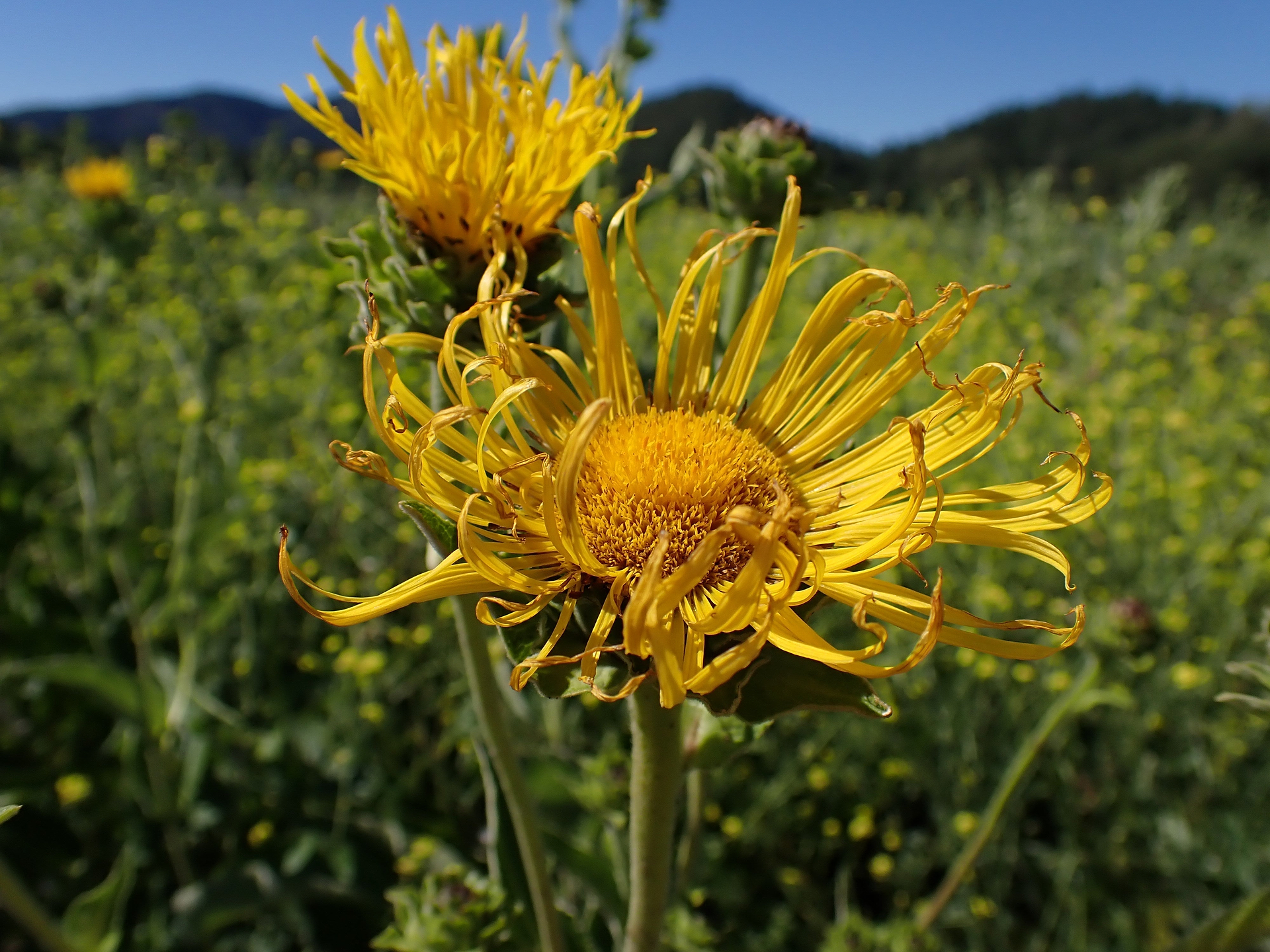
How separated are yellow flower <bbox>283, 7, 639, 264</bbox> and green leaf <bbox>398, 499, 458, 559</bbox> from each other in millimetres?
293

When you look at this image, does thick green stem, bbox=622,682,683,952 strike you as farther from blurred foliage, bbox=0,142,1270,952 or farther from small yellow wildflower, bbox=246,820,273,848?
small yellow wildflower, bbox=246,820,273,848

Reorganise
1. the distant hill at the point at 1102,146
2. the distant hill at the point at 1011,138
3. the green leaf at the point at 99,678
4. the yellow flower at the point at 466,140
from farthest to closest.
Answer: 1. the distant hill at the point at 1102,146
2. the distant hill at the point at 1011,138
3. the green leaf at the point at 99,678
4. the yellow flower at the point at 466,140

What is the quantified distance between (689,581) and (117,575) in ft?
6.40

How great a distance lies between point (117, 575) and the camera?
6.54 ft

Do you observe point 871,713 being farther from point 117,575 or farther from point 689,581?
point 117,575

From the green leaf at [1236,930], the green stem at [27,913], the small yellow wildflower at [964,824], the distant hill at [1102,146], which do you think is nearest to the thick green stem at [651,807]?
A: the green leaf at [1236,930]

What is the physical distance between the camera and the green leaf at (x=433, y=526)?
2.04 feet

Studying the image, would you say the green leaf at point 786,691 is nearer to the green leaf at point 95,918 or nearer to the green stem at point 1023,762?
the green stem at point 1023,762

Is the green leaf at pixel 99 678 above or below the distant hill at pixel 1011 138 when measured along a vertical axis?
below

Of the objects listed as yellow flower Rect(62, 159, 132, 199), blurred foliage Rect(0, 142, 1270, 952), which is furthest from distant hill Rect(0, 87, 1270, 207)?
blurred foliage Rect(0, 142, 1270, 952)

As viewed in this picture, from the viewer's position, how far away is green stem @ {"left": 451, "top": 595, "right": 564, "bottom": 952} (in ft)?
2.53

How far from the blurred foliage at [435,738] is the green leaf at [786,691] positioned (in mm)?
484

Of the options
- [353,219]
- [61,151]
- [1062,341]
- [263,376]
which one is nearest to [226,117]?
[61,151]

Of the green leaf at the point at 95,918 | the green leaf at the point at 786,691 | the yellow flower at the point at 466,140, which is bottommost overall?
the green leaf at the point at 95,918
